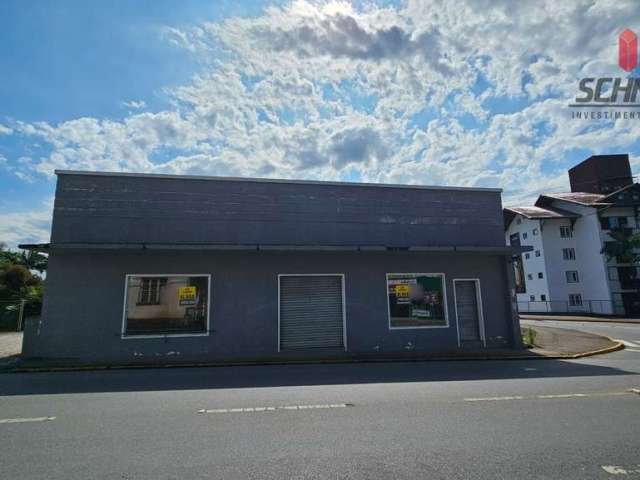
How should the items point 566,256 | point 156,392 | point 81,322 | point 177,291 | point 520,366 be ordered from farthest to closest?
point 566,256
point 177,291
point 81,322
point 520,366
point 156,392

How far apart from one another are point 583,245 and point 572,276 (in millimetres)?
3283

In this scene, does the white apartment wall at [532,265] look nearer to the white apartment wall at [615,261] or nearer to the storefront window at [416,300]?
the white apartment wall at [615,261]

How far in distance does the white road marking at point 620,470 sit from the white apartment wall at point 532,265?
134 feet

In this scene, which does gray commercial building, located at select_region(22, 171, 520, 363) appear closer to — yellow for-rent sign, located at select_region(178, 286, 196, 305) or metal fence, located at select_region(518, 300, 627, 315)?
yellow for-rent sign, located at select_region(178, 286, 196, 305)

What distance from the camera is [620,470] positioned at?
375 cm

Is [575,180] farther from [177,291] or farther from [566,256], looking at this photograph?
[177,291]

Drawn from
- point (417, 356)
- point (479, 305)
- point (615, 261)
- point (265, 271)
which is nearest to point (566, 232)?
point (615, 261)

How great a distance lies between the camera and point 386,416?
5.52 metres

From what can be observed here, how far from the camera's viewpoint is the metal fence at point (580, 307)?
117 feet

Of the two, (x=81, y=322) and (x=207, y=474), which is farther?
(x=81, y=322)

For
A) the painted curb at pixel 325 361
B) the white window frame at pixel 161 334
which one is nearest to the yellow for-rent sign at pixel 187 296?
the white window frame at pixel 161 334

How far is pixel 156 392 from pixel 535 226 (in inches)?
1676

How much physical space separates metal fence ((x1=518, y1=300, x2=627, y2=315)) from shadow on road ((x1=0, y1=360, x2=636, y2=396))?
104 ft

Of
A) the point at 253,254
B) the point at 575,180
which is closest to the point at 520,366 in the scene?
the point at 253,254
